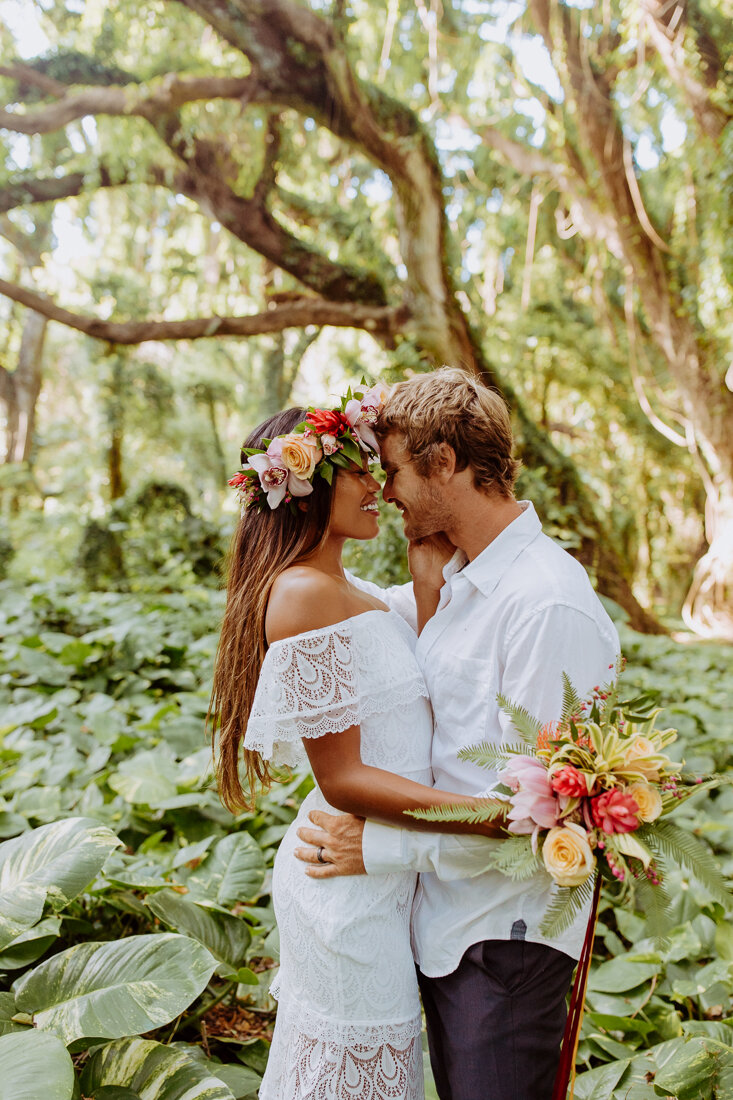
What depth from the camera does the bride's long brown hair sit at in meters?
1.80

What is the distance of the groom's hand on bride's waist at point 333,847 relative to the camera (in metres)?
1.63

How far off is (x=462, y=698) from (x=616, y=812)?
547mm

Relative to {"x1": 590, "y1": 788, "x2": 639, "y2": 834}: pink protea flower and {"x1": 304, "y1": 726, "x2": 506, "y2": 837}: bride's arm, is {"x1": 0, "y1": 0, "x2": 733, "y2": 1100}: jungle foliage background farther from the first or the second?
{"x1": 590, "y1": 788, "x2": 639, "y2": 834}: pink protea flower

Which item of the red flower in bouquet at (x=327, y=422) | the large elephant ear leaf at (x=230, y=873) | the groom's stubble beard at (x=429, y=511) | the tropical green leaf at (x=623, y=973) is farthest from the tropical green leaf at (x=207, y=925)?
the red flower in bouquet at (x=327, y=422)

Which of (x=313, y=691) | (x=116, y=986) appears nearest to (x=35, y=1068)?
(x=116, y=986)

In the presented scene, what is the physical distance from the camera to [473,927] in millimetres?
1604

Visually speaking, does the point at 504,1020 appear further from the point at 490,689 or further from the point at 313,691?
the point at 313,691

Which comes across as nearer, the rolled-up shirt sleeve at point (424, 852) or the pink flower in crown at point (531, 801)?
the pink flower in crown at point (531, 801)

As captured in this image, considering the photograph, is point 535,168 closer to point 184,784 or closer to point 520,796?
point 184,784

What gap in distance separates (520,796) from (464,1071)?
696 millimetres

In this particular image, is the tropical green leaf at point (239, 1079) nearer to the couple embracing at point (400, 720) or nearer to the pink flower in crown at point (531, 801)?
the couple embracing at point (400, 720)

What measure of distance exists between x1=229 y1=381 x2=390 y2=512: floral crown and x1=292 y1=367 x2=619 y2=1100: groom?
7 cm

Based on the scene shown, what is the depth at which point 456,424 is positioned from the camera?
1.82 meters

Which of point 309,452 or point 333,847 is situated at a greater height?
point 309,452
